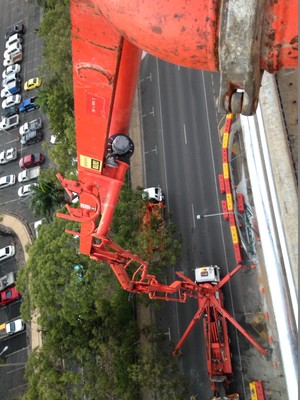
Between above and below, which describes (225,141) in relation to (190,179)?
above

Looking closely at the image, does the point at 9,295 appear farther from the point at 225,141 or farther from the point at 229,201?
the point at 225,141

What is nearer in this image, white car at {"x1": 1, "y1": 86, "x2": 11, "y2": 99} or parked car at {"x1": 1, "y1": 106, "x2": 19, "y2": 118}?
parked car at {"x1": 1, "y1": 106, "x2": 19, "y2": 118}

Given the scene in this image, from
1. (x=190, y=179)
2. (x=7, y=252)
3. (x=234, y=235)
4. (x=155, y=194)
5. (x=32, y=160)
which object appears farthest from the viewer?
(x=32, y=160)

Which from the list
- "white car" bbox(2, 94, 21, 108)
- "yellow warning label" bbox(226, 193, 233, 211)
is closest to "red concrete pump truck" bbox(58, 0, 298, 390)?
"yellow warning label" bbox(226, 193, 233, 211)

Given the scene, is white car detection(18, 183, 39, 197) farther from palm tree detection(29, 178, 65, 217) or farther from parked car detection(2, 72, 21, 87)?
parked car detection(2, 72, 21, 87)

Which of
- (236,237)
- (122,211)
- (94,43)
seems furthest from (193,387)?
(94,43)

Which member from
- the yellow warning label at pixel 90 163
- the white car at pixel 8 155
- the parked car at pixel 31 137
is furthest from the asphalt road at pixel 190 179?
the yellow warning label at pixel 90 163

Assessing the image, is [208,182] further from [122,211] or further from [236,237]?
[122,211]

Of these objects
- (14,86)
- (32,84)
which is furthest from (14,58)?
(32,84)

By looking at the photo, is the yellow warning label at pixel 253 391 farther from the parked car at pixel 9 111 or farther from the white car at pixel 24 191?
the parked car at pixel 9 111
